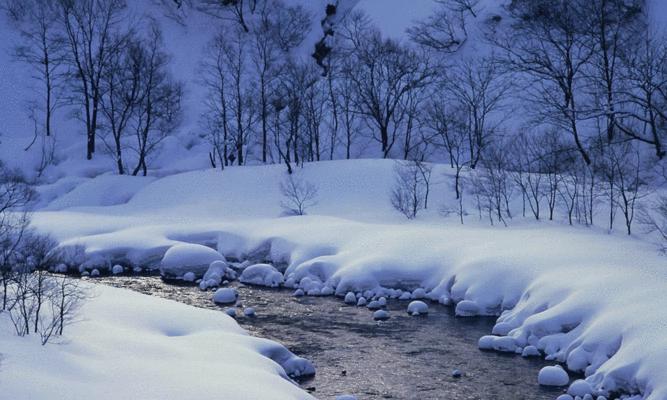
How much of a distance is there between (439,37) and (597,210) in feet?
78.0

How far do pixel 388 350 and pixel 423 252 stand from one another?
25.1 feet

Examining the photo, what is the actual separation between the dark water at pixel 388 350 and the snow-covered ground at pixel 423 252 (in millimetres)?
912

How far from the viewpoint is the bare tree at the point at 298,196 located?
3403cm

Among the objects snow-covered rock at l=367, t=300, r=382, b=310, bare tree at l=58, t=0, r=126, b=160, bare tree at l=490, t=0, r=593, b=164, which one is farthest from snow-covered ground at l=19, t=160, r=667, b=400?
bare tree at l=490, t=0, r=593, b=164

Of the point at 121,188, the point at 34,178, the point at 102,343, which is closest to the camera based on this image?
the point at 102,343

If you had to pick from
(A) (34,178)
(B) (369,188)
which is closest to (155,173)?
(A) (34,178)

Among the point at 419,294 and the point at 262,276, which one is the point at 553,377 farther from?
the point at 262,276

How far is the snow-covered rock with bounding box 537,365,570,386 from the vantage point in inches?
531

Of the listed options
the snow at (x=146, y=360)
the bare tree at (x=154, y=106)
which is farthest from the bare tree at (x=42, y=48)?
the snow at (x=146, y=360)

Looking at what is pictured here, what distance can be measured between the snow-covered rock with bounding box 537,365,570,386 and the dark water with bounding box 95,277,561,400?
22 cm

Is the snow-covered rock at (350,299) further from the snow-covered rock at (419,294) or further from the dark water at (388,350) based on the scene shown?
the snow-covered rock at (419,294)

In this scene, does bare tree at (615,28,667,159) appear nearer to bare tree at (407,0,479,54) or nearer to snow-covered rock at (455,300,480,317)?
snow-covered rock at (455,300,480,317)

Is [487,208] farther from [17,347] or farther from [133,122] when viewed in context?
[133,122]

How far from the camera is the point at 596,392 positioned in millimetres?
12719
